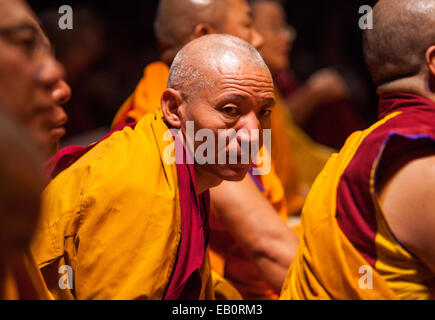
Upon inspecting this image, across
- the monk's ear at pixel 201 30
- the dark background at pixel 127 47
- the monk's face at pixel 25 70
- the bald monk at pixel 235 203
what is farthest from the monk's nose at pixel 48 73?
the dark background at pixel 127 47

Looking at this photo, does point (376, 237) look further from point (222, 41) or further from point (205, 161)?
point (222, 41)

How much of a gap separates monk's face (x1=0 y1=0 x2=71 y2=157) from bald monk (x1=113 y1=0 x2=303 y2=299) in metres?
0.60

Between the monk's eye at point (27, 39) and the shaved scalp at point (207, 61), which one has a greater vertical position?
the monk's eye at point (27, 39)

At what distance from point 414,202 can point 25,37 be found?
0.87 metres

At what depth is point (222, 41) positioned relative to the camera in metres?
1.87

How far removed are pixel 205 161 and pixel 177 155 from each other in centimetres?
9

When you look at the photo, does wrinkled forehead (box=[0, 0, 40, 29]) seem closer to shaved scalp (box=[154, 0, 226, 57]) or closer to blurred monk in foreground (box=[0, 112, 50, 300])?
blurred monk in foreground (box=[0, 112, 50, 300])

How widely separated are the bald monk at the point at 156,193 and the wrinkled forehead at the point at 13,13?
40 centimetres

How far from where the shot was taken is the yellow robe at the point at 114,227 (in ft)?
5.24

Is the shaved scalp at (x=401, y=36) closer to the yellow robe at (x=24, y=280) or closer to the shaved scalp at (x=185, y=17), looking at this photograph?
the shaved scalp at (x=185, y=17)

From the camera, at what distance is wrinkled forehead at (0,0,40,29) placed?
1.38 m

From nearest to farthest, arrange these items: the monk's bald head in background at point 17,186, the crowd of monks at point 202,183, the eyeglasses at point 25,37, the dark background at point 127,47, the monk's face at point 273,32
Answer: the monk's bald head in background at point 17,186 → the eyeglasses at point 25,37 → the crowd of monks at point 202,183 → the dark background at point 127,47 → the monk's face at point 273,32

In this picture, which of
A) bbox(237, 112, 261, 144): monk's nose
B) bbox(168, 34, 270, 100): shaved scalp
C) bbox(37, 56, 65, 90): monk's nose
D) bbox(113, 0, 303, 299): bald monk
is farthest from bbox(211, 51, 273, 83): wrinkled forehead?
bbox(37, 56, 65, 90): monk's nose

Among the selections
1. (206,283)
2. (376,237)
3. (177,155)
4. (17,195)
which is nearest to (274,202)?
(206,283)
